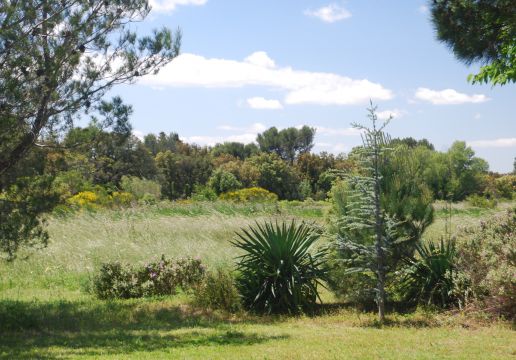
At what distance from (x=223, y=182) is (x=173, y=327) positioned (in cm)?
4294

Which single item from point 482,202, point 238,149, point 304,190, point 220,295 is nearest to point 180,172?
point 304,190

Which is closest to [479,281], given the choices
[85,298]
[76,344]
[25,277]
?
[76,344]

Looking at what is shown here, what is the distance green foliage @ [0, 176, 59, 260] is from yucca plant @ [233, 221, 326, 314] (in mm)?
3495

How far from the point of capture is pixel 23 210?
10.1m

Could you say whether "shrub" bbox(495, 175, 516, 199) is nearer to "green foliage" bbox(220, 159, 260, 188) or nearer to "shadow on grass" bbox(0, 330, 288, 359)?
"green foliage" bbox(220, 159, 260, 188)

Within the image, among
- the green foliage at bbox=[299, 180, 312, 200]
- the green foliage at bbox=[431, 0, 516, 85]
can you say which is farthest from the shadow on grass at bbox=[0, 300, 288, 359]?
the green foliage at bbox=[299, 180, 312, 200]

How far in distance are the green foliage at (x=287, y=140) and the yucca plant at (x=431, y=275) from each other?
250ft

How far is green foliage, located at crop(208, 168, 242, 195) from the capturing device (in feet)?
173

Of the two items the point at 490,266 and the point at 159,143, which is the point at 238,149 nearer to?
the point at 159,143

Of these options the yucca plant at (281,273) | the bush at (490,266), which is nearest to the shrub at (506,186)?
the bush at (490,266)

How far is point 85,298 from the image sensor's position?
12.7m

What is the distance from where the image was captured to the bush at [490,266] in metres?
9.71

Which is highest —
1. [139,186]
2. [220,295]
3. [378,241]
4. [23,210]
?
[139,186]

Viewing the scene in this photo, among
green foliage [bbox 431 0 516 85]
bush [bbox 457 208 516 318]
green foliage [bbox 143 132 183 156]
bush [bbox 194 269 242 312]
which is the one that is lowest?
bush [bbox 194 269 242 312]
